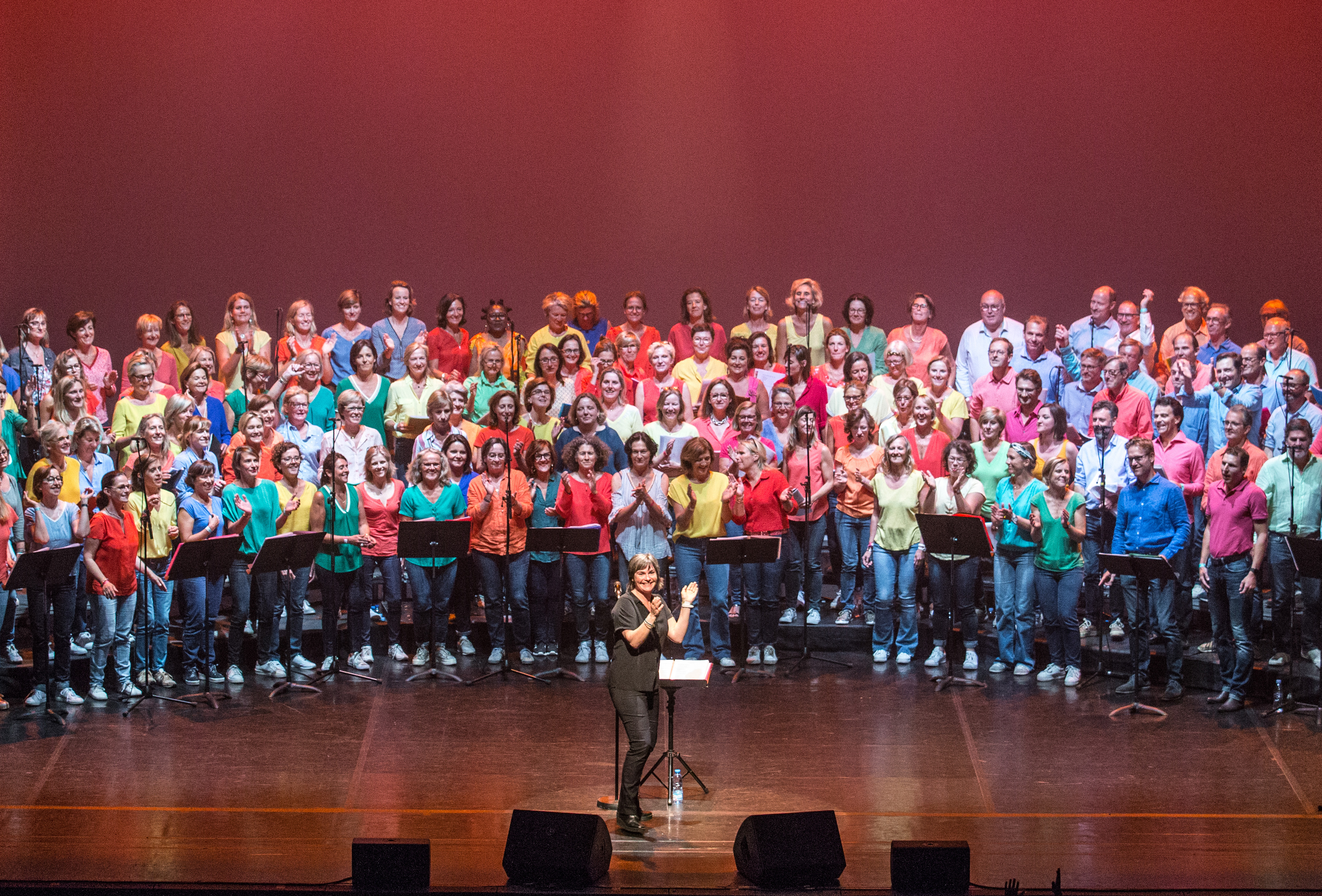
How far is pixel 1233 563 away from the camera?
7418 millimetres

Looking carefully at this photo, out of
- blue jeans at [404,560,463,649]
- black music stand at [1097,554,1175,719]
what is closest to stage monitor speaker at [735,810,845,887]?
black music stand at [1097,554,1175,719]

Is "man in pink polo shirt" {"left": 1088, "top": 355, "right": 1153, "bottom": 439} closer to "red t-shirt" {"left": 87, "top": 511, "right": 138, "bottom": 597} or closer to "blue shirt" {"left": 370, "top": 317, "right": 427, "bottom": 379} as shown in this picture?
"blue shirt" {"left": 370, "top": 317, "right": 427, "bottom": 379}

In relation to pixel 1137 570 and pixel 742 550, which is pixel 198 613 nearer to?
pixel 742 550

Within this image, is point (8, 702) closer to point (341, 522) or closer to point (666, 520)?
point (341, 522)

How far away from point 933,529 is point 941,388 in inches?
59.6

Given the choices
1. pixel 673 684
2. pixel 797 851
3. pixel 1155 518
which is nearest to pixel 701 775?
pixel 673 684

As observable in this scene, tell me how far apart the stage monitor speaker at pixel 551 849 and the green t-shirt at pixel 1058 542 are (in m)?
3.74

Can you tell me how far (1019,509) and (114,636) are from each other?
5110 millimetres

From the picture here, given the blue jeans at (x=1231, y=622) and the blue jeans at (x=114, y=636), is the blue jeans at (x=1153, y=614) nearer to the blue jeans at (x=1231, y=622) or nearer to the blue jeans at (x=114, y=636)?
the blue jeans at (x=1231, y=622)

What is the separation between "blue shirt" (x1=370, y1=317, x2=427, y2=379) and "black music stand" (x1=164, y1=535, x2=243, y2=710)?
6.94 ft

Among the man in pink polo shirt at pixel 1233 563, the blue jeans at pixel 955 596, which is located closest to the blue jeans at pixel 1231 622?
the man in pink polo shirt at pixel 1233 563

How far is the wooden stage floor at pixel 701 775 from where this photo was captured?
5.66 m

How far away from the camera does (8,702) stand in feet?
24.6

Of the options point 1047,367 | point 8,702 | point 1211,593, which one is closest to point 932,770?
point 1211,593
